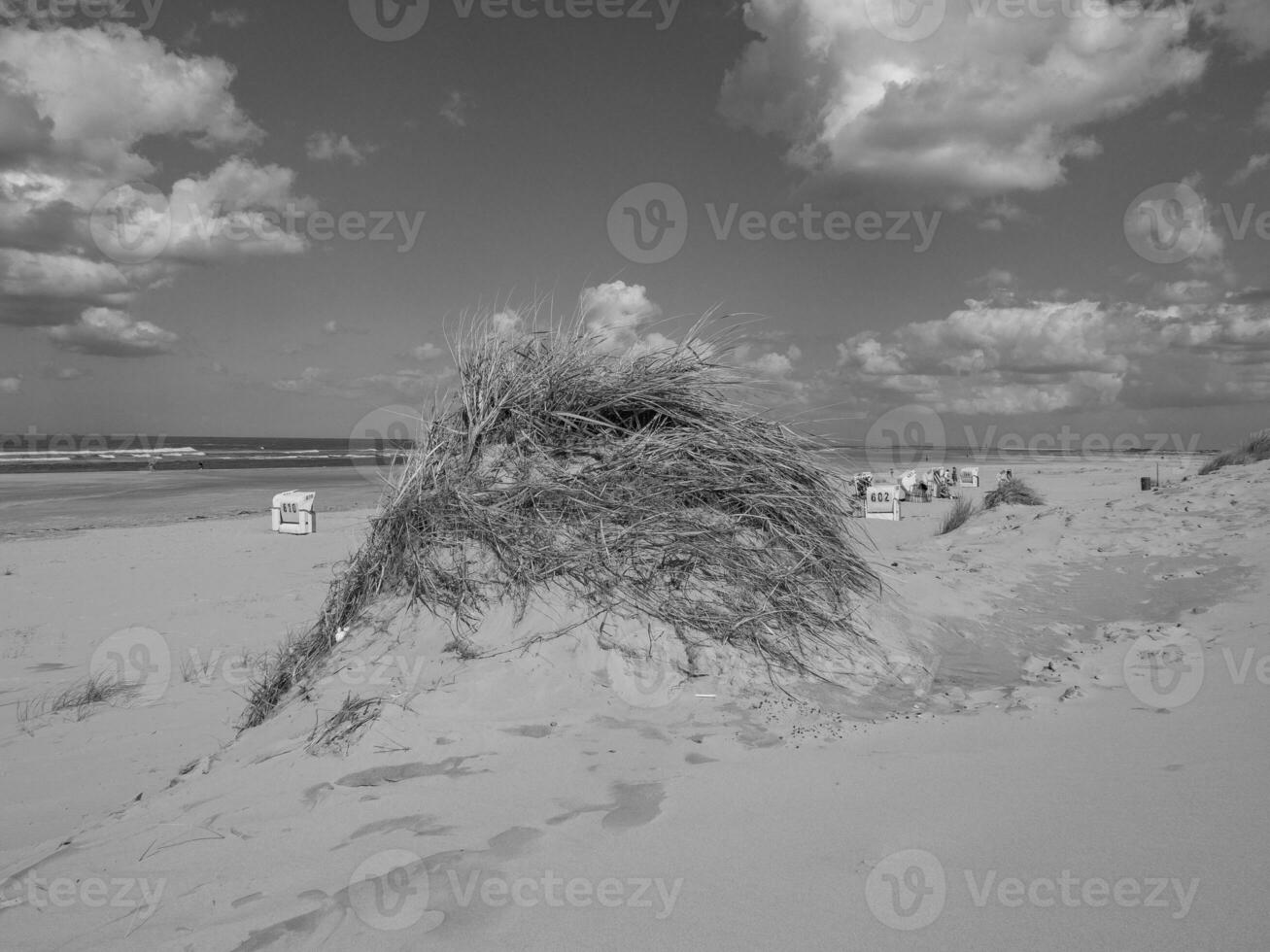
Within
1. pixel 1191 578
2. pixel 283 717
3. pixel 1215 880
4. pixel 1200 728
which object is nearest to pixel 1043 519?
pixel 1191 578

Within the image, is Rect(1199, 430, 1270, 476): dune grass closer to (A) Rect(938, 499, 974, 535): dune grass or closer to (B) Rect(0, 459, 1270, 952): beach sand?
(A) Rect(938, 499, 974, 535): dune grass

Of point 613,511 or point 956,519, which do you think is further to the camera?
point 956,519

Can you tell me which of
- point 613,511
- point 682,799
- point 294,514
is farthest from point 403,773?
point 294,514

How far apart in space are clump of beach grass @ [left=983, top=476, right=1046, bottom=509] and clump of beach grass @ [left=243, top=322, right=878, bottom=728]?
1076 centimetres

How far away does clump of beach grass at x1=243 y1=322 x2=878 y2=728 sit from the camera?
422 cm

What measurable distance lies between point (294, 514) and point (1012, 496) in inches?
529

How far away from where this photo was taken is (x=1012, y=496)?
14.5 m

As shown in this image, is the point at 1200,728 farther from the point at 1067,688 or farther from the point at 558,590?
the point at 558,590

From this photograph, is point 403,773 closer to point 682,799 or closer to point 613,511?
point 682,799

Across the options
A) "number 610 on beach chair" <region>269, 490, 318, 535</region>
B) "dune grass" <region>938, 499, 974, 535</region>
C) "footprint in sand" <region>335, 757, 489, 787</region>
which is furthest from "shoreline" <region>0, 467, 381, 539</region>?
"footprint in sand" <region>335, 757, 489, 787</region>

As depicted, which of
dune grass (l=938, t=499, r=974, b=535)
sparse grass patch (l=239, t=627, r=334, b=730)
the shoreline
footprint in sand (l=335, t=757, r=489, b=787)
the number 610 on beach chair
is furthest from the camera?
the shoreline

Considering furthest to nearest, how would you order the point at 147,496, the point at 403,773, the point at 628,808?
the point at 147,496 → the point at 403,773 → the point at 628,808

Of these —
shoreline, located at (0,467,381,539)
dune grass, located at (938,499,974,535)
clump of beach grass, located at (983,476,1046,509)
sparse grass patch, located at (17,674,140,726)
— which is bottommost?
sparse grass patch, located at (17,674,140,726)

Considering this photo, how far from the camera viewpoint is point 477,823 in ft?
8.85
